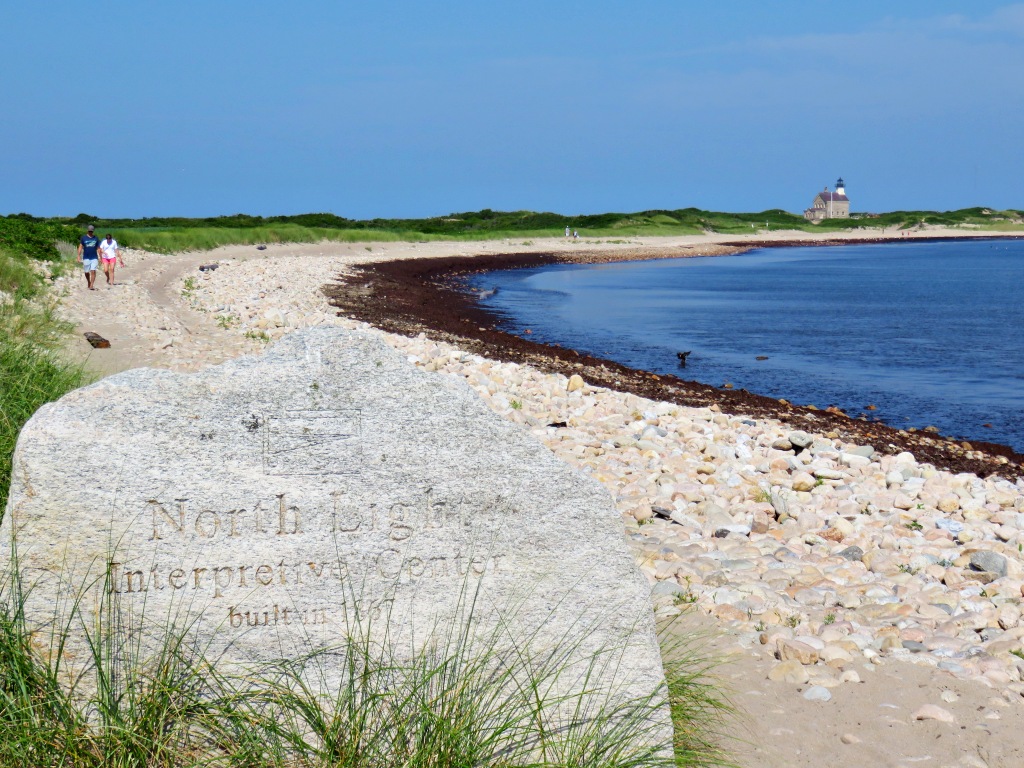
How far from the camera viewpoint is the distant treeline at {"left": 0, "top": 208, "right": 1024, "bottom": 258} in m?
47.4

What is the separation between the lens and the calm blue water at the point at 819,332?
18641 millimetres

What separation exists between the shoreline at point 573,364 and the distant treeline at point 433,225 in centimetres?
1132

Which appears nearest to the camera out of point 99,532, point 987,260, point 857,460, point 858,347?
point 99,532

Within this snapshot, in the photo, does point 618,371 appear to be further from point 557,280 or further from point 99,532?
point 557,280

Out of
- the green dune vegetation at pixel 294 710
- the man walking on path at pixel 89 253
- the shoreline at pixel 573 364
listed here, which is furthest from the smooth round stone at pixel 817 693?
the man walking on path at pixel 89 253

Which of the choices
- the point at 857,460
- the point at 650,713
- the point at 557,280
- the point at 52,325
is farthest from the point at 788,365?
the point at 557,280

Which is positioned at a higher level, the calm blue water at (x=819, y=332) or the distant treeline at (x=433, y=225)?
the distant treeline at (x=433, y=225)

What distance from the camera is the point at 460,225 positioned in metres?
107

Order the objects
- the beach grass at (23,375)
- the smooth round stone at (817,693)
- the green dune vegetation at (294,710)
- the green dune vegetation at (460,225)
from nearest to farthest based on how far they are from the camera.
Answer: the green dune vegetation at (294,710), the smooth round stone at (817,693), the beach grass at (23,375), the green dune vegetation at (460,225)

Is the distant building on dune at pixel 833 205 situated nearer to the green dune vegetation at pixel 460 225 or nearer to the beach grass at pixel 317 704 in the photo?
the green dune vegetation at pixel 460 225

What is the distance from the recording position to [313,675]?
145 inches

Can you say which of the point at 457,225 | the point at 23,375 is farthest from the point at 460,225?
the point at 23,375

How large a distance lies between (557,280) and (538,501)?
50144 millimetres

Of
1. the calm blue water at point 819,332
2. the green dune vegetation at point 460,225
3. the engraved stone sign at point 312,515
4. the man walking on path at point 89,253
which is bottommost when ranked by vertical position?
the calm blue water at point 819,332
